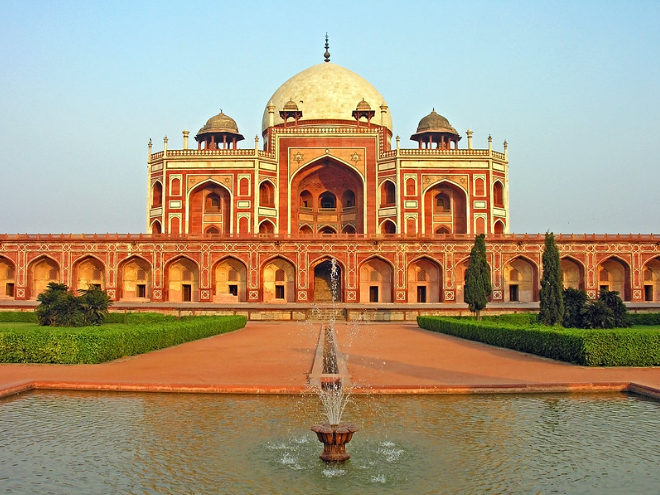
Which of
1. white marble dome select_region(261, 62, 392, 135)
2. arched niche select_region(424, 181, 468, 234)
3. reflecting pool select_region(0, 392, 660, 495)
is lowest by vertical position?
reflecting pool select_region(0, 392, 660, 495)

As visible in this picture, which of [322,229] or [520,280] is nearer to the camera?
[520,280]

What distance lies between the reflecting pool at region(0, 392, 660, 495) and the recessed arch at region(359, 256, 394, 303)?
21354 mm

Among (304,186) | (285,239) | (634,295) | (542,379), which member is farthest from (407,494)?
(304,186)

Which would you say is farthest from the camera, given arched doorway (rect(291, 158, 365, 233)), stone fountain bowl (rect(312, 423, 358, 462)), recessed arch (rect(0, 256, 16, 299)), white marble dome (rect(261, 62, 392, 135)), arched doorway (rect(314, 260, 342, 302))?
white marble dome (rect(261, 62, 392, 135))

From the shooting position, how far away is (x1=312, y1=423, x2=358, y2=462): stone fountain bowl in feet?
17.4

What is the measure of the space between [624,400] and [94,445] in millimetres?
5936

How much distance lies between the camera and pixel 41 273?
30203mm

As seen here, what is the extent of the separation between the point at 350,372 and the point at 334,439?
4456 mm

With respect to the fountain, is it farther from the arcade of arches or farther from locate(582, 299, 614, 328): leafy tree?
the arcade of arches

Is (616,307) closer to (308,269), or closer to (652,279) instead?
(308,269)

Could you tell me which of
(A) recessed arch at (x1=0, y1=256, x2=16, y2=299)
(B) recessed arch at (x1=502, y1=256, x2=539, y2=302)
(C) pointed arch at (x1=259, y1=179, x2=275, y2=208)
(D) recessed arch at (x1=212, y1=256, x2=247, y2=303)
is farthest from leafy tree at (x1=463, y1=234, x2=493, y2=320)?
(A) recessed arch at (x1=0, y1=256, x2=16, y2=299)

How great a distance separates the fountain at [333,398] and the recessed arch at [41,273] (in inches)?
761

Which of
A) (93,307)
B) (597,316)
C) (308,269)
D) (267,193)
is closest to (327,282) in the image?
(308,269)

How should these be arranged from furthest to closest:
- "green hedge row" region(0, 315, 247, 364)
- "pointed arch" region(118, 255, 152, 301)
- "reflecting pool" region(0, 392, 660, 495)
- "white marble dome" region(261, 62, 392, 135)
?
1. "white marble dome" region(261, 62, 392, 135)
2. "pointed arch" region(118, 255, 152, 301)
3. "green hedge row" region(0, 315, 247, 364)
4. "reflecting pool" region(0, 392, 660, 495)
